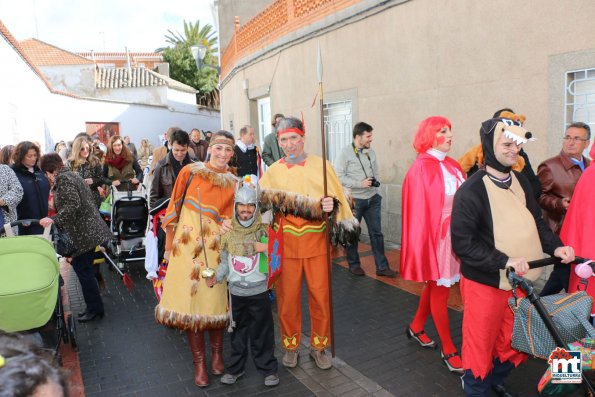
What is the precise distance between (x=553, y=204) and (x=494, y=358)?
217 cm

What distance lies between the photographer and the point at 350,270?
7.08 meters

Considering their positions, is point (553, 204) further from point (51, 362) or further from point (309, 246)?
point (51, 362)

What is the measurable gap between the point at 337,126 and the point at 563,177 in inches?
227

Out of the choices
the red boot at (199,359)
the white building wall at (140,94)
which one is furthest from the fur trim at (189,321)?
the white building wall at (140,94)

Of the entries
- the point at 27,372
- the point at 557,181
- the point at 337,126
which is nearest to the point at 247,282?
the point at 27,372

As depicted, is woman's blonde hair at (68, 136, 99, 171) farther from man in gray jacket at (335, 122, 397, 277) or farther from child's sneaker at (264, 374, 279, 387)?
child's sneaker at (264, 374, 279, 387)

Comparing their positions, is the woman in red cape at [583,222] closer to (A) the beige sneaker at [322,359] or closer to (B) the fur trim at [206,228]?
(A) the beige sneaker at [322,359]

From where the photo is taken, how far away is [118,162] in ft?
27.3

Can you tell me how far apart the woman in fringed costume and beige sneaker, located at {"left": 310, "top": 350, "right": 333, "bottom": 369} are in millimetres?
861

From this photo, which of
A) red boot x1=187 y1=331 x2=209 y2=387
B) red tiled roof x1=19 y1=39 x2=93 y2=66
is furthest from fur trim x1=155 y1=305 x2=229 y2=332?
red tiled roof x1=19 y1=39 x2=93 y2=66

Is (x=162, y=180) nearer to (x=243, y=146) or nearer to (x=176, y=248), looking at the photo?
(x=243, y=146)

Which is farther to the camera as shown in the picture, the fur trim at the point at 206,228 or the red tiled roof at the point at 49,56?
the red tiled roof at the point at 49,56

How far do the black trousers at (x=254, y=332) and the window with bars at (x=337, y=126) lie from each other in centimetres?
623

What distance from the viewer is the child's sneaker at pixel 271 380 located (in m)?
4.00
